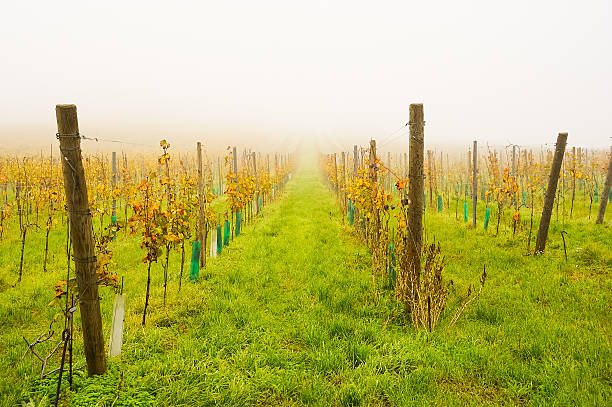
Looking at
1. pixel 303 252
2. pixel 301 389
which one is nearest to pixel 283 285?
pixel 303 252

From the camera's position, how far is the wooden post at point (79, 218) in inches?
117

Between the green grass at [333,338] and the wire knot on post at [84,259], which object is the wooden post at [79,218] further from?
the green grass at [333,338]

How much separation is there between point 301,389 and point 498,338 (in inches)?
106

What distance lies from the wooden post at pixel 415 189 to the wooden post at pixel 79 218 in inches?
149

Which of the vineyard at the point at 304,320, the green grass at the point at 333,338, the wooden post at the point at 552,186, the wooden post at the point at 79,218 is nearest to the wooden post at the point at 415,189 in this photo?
the vineyard at the point at 304,320

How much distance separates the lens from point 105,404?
3.00 metres

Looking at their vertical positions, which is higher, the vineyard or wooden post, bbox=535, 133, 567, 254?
wooden post, bbox=535, 133, 567, 254

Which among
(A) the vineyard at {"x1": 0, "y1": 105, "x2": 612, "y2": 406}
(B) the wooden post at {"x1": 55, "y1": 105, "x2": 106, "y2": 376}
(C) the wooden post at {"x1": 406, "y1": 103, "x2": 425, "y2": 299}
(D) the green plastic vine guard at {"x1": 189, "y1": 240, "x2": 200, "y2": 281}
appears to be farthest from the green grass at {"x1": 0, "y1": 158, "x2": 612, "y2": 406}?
(C) the wooden post at {"x1": 406, "y1": 103, "x2": 425, "y2": 299}

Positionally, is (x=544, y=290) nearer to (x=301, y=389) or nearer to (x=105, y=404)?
(x=301, y=389)

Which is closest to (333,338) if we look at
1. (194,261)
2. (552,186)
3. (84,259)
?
(84,259)

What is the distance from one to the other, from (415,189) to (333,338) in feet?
7.55

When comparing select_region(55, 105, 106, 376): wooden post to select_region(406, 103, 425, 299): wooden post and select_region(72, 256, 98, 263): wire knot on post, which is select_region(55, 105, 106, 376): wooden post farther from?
select_region(406, 103, 425, 299): wooden post

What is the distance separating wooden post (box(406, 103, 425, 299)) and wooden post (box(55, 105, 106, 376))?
3.79 metres

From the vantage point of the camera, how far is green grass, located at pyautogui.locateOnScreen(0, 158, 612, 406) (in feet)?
10.6
